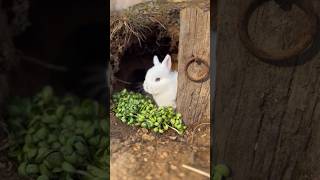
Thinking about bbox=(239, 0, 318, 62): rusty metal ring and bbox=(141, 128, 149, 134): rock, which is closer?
bbox=(239, 0, 318, 62): rusty metal ring

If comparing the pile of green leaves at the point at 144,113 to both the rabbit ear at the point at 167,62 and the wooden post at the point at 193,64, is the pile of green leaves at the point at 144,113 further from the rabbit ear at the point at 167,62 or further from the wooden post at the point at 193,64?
the rabbit ear at the point at 167,62

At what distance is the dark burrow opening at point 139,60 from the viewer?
232 cm

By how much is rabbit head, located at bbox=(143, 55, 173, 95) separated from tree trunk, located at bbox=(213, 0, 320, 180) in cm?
19

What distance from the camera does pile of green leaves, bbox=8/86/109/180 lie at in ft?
8.71

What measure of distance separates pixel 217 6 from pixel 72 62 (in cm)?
105

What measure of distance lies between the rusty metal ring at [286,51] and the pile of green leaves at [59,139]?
0.73m

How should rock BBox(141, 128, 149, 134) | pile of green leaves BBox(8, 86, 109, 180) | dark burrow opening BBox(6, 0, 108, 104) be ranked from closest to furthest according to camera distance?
rock BBox(141, 128, 149, 134) < pile of green leaves BBox(8, 86, 109, 180) < dark burrow opening BBox(6, 0, 108, 104)

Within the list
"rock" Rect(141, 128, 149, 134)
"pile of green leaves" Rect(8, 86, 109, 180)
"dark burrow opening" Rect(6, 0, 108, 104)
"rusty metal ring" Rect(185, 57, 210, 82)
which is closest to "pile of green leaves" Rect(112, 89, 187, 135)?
"rock" Rect(141, 128, 149, 134)

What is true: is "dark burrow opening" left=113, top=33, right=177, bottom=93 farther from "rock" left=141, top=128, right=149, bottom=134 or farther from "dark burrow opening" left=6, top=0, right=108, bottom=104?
"dark burrow opening" left=6, top=0, right=108, bottom=104

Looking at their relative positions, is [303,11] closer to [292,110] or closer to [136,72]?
[292,110]

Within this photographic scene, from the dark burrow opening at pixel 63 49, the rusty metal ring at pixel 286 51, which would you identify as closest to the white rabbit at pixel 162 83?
the rusty metal ring at pixel 286 51

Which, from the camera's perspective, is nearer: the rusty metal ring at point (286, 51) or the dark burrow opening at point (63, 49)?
the rusty metal ring at point (286, 51)

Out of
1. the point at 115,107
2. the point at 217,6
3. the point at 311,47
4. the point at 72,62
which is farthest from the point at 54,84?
the point at 311,47

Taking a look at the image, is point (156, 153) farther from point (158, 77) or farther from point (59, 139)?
point (59, 139)
